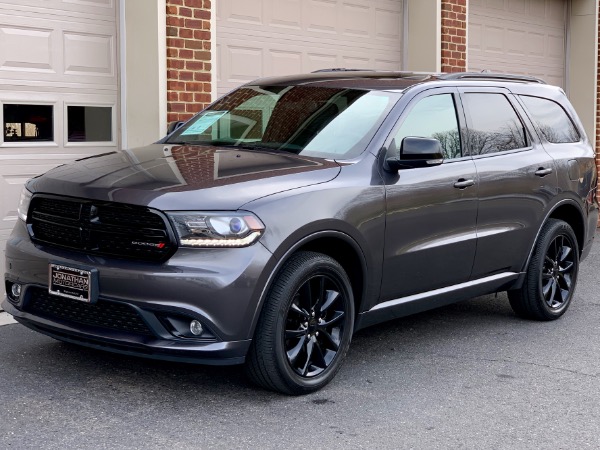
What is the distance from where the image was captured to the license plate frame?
5.07m

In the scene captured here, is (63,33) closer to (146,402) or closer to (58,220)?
(58,220)

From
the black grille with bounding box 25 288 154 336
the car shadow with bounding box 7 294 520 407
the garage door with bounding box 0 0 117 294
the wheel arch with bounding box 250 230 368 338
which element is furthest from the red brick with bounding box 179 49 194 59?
the black grille with bounding box 25 288 154 336

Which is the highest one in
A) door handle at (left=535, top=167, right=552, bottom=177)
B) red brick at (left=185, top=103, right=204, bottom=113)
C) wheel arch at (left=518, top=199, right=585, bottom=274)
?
red brick at (left=185, top=103, right=204, bottom=113)

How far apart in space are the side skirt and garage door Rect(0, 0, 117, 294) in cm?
338

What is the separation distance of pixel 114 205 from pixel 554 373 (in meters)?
2.93

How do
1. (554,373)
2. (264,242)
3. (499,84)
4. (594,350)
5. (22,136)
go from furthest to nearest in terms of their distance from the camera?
(22,136)
(499,84)
(594,350)
(554,373)
(264,242)

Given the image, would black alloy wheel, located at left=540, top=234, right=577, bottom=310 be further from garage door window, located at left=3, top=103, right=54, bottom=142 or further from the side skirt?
garage door window, located at left=3, top=103, right=54, bottom=142

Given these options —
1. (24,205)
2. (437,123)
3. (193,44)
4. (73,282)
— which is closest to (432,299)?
(437,123)

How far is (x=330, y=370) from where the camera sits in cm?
558

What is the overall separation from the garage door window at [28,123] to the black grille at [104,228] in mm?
2758

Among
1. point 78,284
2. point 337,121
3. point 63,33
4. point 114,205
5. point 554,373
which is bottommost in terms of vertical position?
point 554,373

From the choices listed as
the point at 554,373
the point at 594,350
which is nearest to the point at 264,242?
the point at 554,373

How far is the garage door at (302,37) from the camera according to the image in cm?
982

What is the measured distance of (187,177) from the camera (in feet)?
17.3
